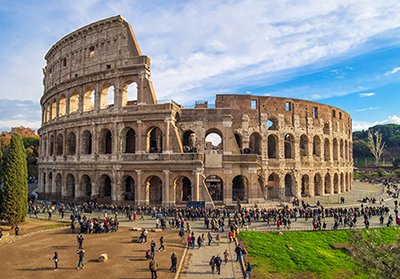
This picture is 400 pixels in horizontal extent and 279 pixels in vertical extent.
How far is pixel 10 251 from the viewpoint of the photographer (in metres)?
Result: 15.4

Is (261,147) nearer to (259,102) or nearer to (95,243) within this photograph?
(259,102)

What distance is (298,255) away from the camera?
16.1 metres

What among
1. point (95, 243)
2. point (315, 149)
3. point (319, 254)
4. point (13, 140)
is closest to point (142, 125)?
point (13, 140)

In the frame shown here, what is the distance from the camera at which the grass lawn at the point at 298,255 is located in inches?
555

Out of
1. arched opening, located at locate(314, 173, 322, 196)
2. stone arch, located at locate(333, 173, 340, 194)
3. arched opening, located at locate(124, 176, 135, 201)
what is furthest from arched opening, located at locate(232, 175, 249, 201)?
stone arch, located at locate(333, 173, 340, 194)

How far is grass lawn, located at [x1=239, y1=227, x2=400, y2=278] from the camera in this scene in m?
14.1

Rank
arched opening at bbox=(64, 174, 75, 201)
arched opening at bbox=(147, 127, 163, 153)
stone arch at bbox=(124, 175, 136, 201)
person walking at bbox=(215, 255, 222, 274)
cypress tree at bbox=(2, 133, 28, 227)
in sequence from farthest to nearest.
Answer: arched opening at bbox=(64, 174, 75, 201) → arched opening at bbox=(147, 127, 163, 153) → stone arch at bbox=(124, 175, 136, 201) → cypress tree at bbox=(2, 133, 28, 227) → person walking at bbox=(215, 255, 222, 274)

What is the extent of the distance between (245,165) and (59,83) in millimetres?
27660

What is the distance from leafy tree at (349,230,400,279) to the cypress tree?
24211 millimetres

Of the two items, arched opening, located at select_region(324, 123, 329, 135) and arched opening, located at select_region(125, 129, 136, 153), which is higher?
arched opening, located at select_region(324, 123, 329, 135)

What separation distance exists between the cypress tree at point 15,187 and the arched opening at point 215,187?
63.7ft

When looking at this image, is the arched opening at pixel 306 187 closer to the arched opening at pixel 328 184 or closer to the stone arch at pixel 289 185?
the stone arch at pixel 289 185

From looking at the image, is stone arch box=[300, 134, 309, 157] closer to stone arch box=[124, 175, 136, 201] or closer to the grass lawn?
the grass lawn

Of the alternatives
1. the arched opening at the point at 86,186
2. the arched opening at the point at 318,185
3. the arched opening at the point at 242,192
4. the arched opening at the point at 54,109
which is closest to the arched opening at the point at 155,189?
the arched opening at the point at 86,186
